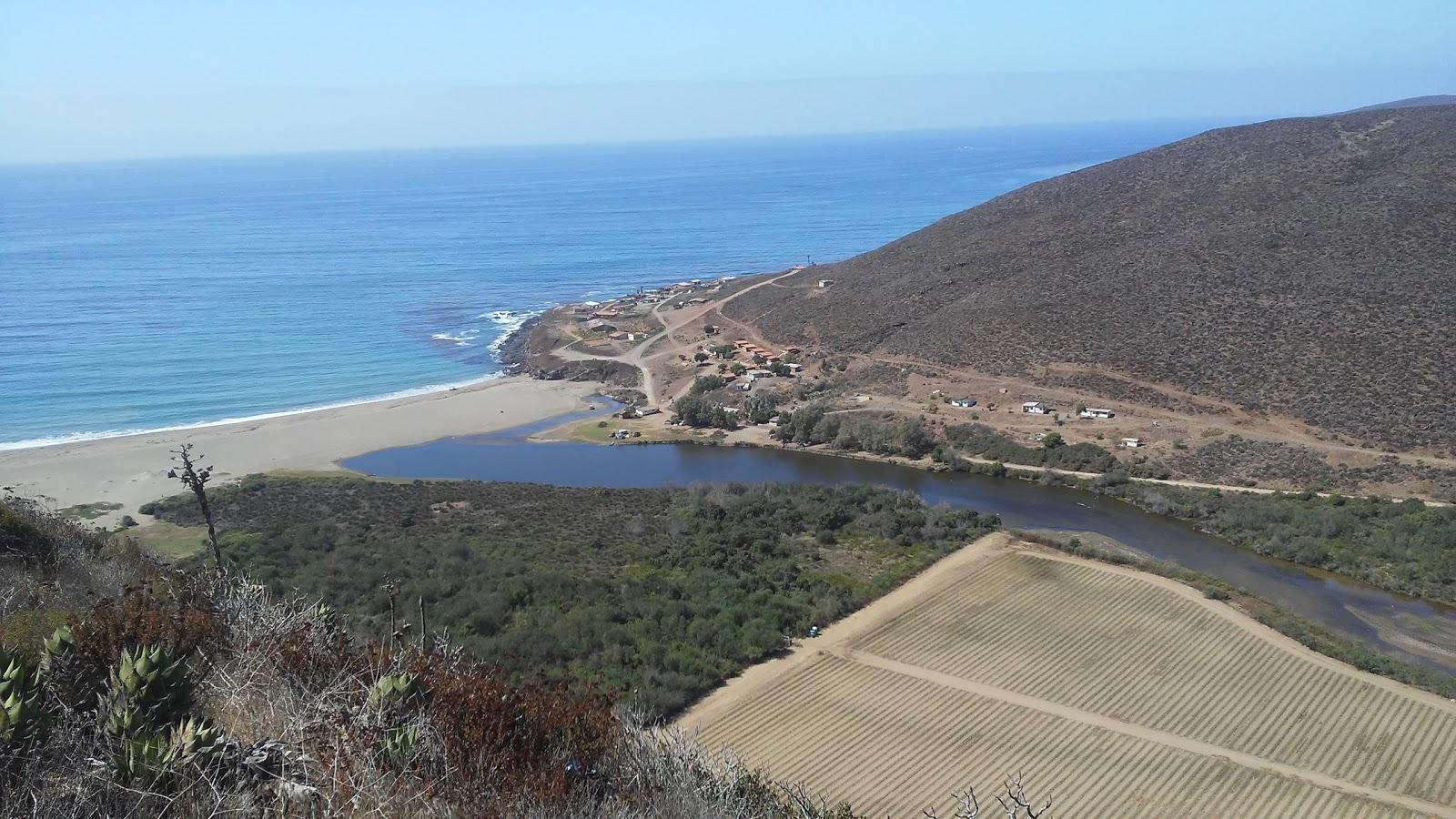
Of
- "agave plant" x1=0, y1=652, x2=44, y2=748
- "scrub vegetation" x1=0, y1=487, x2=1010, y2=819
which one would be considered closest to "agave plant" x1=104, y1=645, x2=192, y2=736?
"scrub vegetation" x1=0, y1=487, x2=1010, y2=819

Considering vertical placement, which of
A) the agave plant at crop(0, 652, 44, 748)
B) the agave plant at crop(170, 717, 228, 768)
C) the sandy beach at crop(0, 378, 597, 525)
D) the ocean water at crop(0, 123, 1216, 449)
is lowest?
the sandy beach at crop(0, 378, 597, 525)

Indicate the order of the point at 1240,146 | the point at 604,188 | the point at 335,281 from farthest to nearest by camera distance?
the point at 604,188
the point at 335,281
the point at 1240,146

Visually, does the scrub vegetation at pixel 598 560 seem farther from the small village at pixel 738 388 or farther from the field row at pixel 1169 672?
A: the small village at pixel 738 388

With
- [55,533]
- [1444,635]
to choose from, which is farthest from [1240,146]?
[55,533]

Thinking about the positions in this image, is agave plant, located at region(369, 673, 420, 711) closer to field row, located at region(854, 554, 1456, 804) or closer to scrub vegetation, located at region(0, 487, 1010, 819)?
scrub vegetation, located at region(0, 487, 1010, 819)

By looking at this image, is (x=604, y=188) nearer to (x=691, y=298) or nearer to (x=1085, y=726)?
(x=691, y=298)

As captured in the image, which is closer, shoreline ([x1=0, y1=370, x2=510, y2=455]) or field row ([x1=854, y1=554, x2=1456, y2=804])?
field row ([x1=854, y1=554, x2=1456, y2=804])
